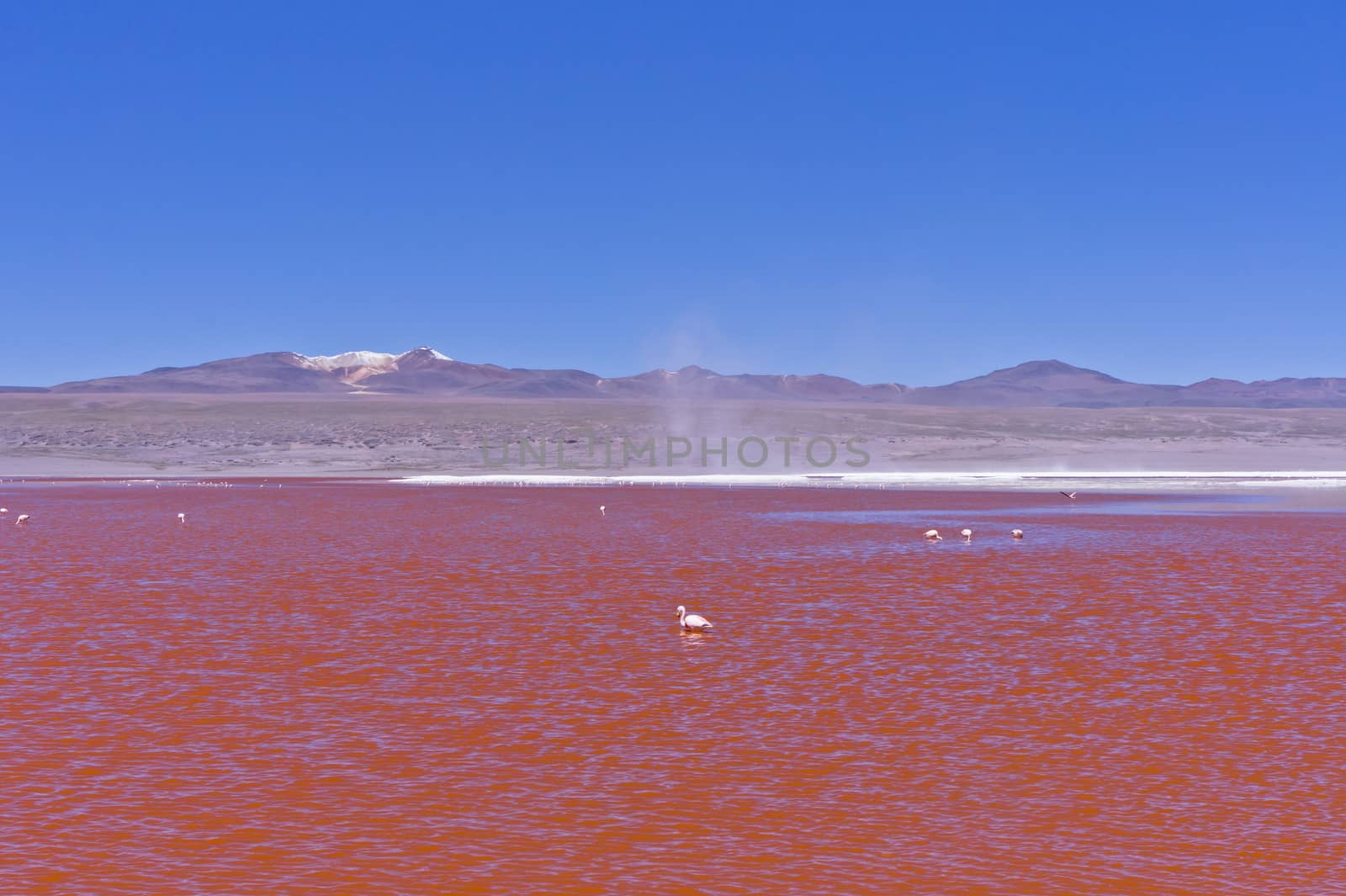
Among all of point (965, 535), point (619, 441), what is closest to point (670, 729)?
point (965, 535)

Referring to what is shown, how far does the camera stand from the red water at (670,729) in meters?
9.38

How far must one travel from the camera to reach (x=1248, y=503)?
167 feet

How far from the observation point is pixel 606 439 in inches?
4321

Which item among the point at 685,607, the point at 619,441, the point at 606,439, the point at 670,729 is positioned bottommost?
the point at 670,729

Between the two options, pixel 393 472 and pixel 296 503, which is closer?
pixel 296 503

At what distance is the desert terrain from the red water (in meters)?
60.6

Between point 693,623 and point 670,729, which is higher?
point 693,623

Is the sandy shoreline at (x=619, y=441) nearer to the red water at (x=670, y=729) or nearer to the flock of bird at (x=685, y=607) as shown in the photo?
the flock of bird at (x=685, y=607)

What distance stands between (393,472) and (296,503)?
33770 mm

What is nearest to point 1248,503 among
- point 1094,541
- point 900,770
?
point 1094,541

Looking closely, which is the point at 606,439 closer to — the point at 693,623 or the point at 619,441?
the point at 619,441

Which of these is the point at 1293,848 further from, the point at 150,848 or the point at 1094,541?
the point at 1094,541

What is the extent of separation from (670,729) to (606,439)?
97.0m

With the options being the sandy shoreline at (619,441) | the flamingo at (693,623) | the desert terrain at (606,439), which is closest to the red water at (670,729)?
the flamingo at (693,623)
